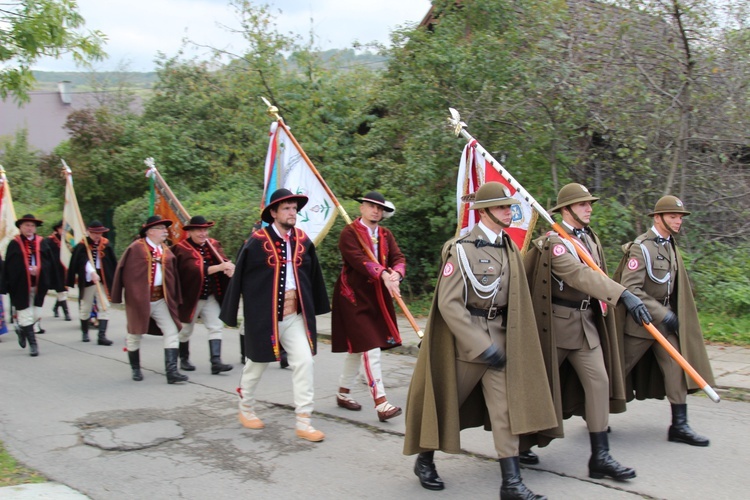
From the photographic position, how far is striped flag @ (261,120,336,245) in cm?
834

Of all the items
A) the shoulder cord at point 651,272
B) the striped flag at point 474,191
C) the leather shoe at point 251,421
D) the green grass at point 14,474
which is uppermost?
the striped flag at point 474,191

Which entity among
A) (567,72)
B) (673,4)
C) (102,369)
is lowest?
(102,369)

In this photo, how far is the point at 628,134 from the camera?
440 inches

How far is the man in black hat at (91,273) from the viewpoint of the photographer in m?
11.0

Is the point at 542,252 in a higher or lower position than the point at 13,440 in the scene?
Answer: higher

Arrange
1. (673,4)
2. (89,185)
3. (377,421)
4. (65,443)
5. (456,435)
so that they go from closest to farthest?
(456,435), (65,443), (377,421), (673,4), (89,185)

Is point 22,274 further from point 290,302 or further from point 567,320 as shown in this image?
point 567,320

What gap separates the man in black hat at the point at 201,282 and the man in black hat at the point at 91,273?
2.62 meters

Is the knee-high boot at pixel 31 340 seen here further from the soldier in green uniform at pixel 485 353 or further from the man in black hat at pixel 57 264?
the soldier in green uniform at pixel 485 353

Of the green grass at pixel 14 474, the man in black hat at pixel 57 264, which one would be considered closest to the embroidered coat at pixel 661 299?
the green grass at pixel 14 474

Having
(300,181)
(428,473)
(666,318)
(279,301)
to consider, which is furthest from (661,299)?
(300,181)

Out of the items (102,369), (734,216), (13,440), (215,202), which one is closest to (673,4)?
(734,216)

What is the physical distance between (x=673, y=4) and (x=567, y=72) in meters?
1.71

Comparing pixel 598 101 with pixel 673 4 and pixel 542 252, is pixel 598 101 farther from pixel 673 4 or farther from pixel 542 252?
pixel 542 252
